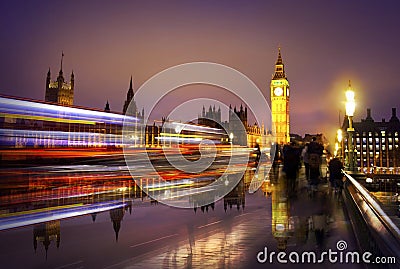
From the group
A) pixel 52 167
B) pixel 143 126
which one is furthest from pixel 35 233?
pixel 143 126

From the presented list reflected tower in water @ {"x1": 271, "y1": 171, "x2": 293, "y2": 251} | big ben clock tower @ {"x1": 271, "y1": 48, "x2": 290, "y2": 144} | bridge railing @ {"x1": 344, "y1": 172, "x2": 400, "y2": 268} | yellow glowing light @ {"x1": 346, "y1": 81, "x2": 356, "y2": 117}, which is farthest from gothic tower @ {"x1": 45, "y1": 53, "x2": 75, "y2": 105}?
bridge railing @ {"x1": 344, "y1": 172, "x2": 400, "y2": 268}

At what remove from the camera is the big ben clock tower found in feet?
565

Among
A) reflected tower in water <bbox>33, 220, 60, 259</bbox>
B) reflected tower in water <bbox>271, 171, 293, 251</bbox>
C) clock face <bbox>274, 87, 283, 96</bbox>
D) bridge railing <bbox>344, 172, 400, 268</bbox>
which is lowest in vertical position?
reflected tower in water <bbox>33, 220, 60, 259</bbox>

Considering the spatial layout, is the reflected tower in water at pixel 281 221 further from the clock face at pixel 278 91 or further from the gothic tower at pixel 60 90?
the clock face at pixel 278 91

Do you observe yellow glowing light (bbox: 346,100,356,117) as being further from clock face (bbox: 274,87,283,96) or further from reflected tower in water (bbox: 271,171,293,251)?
clock face (bbox: 274,87,283,96)

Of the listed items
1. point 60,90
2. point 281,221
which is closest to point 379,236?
point 281,221

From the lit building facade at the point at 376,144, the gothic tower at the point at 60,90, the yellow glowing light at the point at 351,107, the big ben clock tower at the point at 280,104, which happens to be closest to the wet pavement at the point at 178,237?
Result: the yellow glowing light at the point at 351,107

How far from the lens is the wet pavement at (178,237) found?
17.1 ft

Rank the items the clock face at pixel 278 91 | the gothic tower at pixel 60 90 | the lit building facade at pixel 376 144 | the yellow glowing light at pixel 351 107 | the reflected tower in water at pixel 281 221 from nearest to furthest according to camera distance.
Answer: the reflected tower in water at pixel 281 221
the yellow glowing light at pixel 351 107
the lit building facade at pixel 376 144
the gothic tower at pixel 60 90
the clock face at pixel 278 91

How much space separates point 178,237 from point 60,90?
454 feet

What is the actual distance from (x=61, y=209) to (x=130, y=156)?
2737 centimetres

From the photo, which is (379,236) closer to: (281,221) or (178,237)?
(178,237)

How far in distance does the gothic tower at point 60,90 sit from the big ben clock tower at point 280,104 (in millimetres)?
88142

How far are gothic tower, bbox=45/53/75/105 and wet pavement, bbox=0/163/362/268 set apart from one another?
131289 mm
